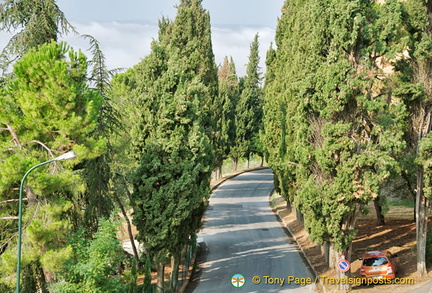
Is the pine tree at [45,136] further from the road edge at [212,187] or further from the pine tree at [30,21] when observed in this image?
the road edge at [212,187]

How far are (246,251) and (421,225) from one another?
12057 millimetres

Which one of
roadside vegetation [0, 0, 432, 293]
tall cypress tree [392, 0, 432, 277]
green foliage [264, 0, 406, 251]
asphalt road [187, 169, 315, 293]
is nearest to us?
roadside vegetation [0, 0, 432, 293]

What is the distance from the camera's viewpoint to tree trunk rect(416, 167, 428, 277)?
22.1m

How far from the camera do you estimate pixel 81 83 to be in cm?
1730

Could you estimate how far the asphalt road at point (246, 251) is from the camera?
81.3 ft

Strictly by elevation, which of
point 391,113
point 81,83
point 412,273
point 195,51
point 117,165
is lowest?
point 412,273

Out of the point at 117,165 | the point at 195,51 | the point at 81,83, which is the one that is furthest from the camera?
the point at 195,51

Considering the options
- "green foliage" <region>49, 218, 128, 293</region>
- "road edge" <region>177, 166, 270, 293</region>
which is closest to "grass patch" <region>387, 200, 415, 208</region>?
"road edge" <region>177, 166, 270, 293</region>

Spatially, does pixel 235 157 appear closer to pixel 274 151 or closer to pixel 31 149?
pixel 274 151

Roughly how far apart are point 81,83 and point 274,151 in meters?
23.8

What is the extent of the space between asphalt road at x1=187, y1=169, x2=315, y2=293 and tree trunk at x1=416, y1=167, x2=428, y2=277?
5.05 meters

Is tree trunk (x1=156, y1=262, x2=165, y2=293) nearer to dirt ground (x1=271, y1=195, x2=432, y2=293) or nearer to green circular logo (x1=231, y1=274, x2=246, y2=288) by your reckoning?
green circular logo (x1=231, y1=274, x2=246, y2=288)

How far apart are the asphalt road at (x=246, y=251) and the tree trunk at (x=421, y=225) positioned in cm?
505

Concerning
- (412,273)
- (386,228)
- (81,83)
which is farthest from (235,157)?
(81,83)
